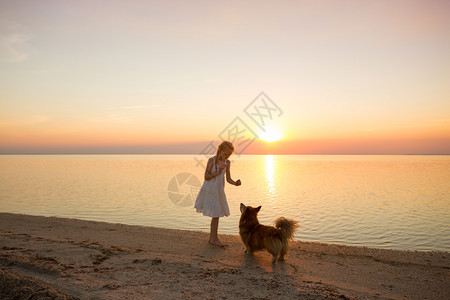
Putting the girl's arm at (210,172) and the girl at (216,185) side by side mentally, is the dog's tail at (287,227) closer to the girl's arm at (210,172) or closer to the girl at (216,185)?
the girl at (216,185)

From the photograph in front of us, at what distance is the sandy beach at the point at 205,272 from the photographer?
12.1 ft

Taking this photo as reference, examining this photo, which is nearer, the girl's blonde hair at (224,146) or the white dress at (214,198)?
the girl's blonde hair at (224,146)

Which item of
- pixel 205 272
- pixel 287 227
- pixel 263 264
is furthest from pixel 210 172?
pixel 205 272

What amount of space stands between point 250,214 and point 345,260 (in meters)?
2.34

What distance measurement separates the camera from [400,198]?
17.8 m

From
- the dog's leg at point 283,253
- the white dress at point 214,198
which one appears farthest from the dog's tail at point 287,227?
the white dress at point 214,198

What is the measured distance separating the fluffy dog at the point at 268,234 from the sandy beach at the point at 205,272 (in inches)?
10.5

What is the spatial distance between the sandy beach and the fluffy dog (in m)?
0.27

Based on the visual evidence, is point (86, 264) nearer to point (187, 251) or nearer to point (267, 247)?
point (187, 251)

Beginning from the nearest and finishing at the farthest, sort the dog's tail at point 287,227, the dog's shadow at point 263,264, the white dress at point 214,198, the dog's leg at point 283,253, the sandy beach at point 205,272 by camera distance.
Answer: the sandy beach at point 205,272 < the dog's shadow at point 263,264 < the dog's tail at point 287,227 < the dog's leg at point 283,253 < the white dress at point 214,198

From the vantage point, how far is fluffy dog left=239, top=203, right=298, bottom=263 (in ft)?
18.0

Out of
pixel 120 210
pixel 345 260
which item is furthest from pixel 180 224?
pixel 345 260

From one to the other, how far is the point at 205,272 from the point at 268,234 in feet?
5.29

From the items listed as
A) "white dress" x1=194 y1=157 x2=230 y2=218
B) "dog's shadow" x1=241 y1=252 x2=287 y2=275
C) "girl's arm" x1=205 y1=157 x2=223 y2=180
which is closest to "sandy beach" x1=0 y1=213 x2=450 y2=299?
"dog's shadow" x1=241 y1=252 x2=287 y2=275
